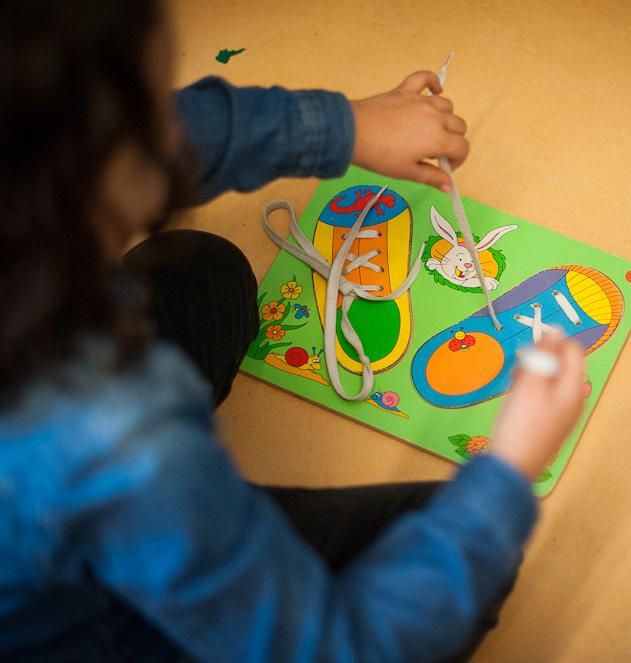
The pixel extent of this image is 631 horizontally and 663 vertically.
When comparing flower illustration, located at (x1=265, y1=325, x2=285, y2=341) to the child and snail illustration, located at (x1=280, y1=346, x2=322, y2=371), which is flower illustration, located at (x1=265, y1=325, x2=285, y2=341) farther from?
the child

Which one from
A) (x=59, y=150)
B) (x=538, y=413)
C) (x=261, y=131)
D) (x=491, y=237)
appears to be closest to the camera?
(x=59, y=150)

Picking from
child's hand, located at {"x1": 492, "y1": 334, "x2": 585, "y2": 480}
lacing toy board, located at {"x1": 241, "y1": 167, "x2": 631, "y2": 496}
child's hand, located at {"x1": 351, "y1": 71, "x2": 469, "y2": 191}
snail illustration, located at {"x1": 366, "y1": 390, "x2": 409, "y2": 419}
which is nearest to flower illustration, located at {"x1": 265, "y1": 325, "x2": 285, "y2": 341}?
lacing toy board, located at {"x1": 241, "y1": 167, "x2": 631, "y2": 496}

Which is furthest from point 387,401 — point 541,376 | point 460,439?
point 541,376

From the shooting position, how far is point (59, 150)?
376mm

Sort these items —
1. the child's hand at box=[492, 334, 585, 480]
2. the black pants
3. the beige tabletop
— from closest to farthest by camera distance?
the child's hand at box=[492, 334, 585, 480], the black pants, the beige tabletop

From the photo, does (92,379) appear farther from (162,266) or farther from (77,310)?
(162,266)

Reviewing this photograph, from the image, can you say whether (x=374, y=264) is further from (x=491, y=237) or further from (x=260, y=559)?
(x=260, y=559)

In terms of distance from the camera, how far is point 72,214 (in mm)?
401

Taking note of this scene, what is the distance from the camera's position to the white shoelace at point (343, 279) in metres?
0.84

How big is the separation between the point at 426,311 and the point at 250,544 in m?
0.46

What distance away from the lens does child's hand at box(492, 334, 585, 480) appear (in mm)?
547

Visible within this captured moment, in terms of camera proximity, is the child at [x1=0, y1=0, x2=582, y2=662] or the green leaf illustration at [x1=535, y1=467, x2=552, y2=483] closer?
the child at [x1=0, y1=0, x2=582, y2=662]

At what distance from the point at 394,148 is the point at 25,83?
411mm

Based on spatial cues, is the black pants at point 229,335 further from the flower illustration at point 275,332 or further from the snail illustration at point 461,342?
the snail illustration at point 461,342
